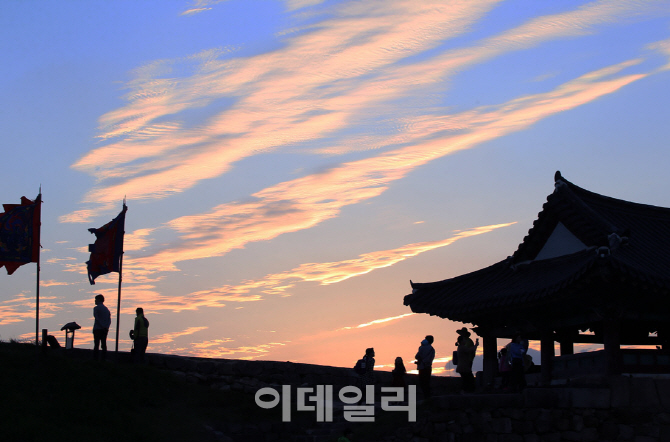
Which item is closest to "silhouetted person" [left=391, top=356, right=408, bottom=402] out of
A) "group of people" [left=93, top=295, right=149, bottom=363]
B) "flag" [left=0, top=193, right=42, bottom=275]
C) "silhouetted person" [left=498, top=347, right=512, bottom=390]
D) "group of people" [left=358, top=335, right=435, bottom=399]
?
"group of people" [left=358, top=335, right=435, bottom=399]

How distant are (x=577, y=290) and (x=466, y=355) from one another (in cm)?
379

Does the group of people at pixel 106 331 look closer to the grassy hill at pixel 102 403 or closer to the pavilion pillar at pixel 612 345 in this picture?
the grassy hill at pixel 102 403

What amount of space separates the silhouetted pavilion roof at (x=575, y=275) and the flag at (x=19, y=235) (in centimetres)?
998

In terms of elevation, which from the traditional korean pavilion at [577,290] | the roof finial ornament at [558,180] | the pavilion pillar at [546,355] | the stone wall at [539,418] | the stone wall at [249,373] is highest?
the roof finial ornament at [558,180]

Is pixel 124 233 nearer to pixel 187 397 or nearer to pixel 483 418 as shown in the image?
pixel 187 397

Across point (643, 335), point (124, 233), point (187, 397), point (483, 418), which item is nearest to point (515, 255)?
point (643, 335)

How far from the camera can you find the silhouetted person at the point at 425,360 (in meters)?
19.8

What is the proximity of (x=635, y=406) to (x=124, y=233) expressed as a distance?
1419cm

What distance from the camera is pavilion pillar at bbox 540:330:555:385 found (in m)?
18.9

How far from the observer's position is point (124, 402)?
18969 millimetres

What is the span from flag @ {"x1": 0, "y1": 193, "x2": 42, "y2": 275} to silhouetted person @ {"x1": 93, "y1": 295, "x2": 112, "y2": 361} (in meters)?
2.20

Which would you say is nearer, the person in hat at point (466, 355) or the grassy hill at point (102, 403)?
the grassy hill at point (102, 403)

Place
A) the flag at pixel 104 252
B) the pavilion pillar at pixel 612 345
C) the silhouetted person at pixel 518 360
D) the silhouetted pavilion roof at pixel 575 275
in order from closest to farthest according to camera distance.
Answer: the silhouetted pavilion roof at pixel 575 275, the pavilion pillar at pixel 612 345, the silhouetted person at pixel 518 360, the flag at pixel 104 252

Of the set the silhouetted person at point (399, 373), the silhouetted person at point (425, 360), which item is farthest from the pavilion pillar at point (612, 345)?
the silhouetted person at point (399, 373)
